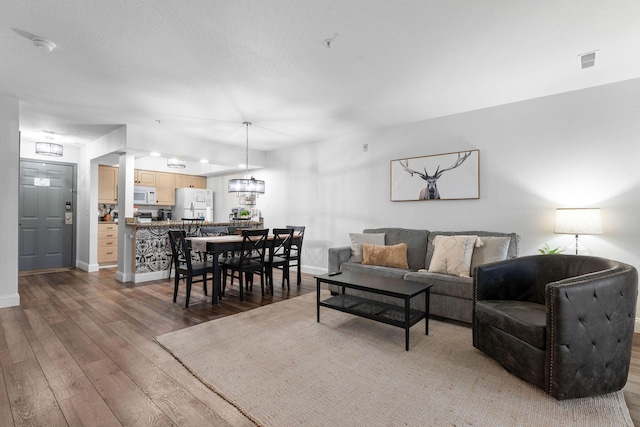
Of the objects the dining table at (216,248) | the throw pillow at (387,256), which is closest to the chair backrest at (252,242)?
the dining table at (216,248)

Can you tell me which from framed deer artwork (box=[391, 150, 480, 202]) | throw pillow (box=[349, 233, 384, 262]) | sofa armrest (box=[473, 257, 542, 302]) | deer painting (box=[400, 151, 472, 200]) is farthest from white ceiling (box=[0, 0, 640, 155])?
sofa armrest (box=[473, 257, 542, 302])

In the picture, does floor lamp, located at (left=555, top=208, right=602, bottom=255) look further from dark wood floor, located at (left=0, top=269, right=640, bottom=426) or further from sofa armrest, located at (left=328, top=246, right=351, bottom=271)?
sofa armrest, located at (left=328, top=246, right=351, bottom=271)

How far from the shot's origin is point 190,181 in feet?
27.3

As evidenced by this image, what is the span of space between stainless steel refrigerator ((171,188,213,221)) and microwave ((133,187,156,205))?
2.02 ft

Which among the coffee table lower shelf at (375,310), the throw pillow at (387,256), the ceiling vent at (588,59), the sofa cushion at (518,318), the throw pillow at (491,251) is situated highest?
the ceiling vent at (588,59)

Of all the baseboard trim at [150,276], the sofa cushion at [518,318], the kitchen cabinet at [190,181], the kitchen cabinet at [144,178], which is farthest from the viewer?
the kitchen cabinet at [190,181]

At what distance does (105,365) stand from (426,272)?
314cm

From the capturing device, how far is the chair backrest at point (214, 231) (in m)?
5.18

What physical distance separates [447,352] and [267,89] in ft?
10.4

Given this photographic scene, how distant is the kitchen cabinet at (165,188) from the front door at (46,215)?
1.66m

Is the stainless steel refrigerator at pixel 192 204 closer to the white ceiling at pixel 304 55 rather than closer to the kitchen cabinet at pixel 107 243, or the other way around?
the kitchen cabinet at pixel 107 243

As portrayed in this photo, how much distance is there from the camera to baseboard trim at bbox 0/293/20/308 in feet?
12.0

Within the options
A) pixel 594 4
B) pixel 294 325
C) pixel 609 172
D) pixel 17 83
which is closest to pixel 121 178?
pixel 17 83

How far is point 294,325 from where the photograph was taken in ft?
10.3
